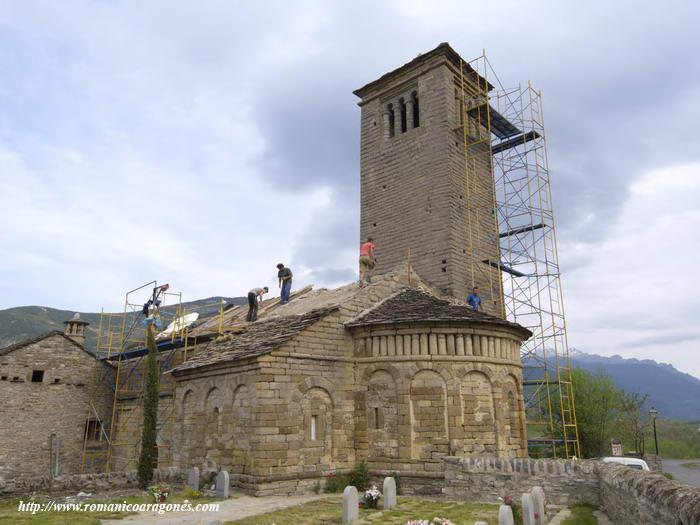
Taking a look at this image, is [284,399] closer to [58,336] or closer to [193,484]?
[193,484]

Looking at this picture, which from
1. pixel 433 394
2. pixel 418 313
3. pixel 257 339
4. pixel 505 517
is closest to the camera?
pixel 505 517

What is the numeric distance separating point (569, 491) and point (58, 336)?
1041 inches

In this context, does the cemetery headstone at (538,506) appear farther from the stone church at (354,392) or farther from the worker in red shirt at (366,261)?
the worker in red shirt at (366,261)

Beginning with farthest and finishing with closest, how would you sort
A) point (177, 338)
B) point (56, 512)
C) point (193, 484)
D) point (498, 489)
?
1. point (177, 338)
2. point (193, 484)
3. point (498, 489)
4. point (56, 512)

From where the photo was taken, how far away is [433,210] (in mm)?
Answer: 26016

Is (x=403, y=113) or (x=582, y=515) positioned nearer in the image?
(x=582, y=515)

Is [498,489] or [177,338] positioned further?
[177,338]

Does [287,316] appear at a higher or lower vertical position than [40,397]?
higher

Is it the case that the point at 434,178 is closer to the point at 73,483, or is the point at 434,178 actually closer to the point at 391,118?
the point at 391,118

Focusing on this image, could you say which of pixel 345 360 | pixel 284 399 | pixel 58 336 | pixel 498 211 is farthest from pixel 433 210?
pixel 58 336

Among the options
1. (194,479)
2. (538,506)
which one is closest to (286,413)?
(194,479)

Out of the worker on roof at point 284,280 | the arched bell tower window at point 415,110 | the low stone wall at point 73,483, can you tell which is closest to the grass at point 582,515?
the low stone wall at point 73,483

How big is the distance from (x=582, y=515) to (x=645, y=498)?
13.3ft

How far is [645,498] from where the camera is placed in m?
8.39
